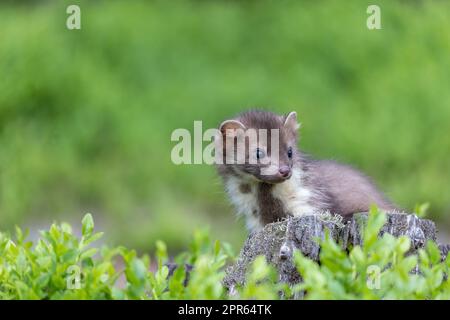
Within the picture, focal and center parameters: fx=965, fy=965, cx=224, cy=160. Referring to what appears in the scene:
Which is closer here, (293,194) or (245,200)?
(293,194)

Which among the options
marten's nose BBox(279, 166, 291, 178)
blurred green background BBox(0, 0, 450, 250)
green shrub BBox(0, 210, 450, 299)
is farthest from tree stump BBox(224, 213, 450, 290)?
blurred green background BBox(0, 0, 450, 250)

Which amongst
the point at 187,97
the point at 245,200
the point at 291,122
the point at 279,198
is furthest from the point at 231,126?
the point at 187,97

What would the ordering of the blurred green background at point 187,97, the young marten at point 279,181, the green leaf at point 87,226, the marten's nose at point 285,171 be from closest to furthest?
the green leaf at point 87,226 → the marten's nose at point 285,171 → the young marten at point 279,181 → the blurred green background at point 187,97

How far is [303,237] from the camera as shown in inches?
218

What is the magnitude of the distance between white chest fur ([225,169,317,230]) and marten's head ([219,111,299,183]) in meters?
0.11

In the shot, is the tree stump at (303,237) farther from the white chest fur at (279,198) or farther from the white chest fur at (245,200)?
the white chest fur at (245,200)

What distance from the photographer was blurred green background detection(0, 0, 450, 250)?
39.8ft

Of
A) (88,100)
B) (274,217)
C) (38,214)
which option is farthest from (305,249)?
(88,100)

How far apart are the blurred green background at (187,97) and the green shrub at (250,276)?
611 cm

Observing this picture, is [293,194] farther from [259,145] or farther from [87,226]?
[87,226]

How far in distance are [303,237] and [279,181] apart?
1677 millimetres

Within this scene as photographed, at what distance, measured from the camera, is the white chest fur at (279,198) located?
7297 mm

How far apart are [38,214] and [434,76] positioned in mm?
5712

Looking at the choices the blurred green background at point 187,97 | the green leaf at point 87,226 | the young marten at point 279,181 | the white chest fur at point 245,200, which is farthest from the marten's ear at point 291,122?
the blurred green background at point 187,97
